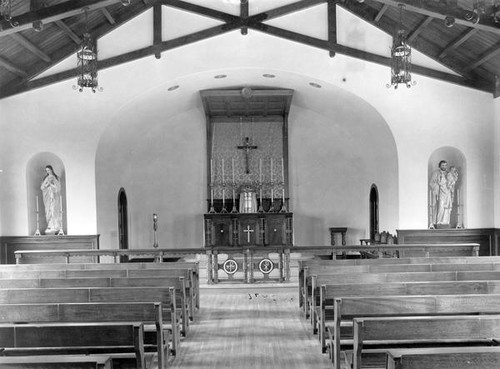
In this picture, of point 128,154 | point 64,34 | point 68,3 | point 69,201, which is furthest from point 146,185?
point 68,3

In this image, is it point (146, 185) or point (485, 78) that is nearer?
point (485, 78)

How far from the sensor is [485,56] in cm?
965

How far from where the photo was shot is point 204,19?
1013 centimetres

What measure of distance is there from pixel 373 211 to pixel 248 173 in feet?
11.7

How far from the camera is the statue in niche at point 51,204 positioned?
422 inches

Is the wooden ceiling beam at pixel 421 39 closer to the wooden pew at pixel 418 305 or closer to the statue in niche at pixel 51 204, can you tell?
the statue in niche at pixel 51 204

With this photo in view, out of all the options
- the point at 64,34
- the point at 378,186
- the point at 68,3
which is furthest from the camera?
the point at 378,186

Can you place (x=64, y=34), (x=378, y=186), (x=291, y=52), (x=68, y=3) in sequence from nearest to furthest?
(x=68, y=3) < (x=64, y=34) < (x=291, y=52) < (x=378, y=186)

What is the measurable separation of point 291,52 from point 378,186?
4.46 meters

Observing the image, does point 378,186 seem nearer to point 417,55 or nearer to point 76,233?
point 417,55

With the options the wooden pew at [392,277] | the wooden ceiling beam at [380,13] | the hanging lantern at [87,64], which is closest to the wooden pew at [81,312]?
the wooden pew at [392,277]

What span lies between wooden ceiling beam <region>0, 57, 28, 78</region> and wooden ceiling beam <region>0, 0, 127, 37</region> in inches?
74.7

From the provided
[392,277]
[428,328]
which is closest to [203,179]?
[392,277]

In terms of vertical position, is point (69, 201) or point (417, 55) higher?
point (417, 55)
